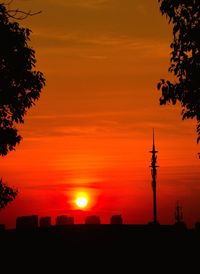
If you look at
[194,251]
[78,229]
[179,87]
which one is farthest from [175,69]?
[78,229]

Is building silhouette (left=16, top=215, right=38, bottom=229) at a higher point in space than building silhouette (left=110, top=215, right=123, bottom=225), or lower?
lower

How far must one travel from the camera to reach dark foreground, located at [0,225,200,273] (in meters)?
29.3

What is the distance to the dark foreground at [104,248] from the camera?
29297mm

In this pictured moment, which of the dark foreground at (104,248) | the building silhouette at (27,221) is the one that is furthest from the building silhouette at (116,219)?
the dark foreground at (104,248)

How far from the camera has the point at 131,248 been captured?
105ft

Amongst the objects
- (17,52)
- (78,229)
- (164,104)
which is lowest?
(78,229)

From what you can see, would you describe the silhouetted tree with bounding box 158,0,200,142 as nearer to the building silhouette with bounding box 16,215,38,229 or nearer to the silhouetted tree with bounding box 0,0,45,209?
the silhouetted tree with bounding box 0,0,45,209

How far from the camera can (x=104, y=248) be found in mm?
32188

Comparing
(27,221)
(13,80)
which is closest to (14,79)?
(13,80)

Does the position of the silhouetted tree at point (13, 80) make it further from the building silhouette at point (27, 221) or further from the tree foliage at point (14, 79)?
the building silhouette at point (27, 221)

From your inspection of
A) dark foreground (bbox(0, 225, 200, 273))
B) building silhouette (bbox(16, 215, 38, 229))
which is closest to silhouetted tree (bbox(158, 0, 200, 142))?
dark foreground (bbox(0, 225, 200, 273))

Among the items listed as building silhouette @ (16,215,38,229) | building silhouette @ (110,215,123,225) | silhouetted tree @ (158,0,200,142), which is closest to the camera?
silhouetted tree @ (158,0,200,142)

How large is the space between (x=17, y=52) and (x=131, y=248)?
11.1 m

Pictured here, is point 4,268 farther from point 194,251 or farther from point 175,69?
point 175,69
